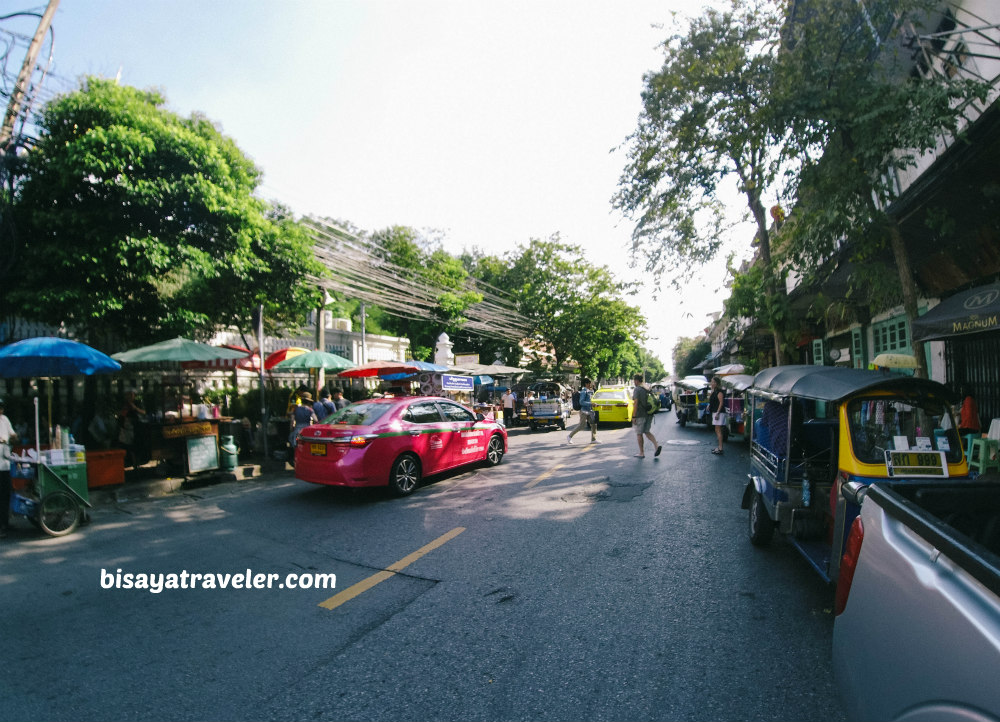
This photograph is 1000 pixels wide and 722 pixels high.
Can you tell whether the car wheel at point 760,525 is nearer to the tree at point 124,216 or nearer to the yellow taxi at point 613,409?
the tree at point 124,216

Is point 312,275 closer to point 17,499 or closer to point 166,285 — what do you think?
point 166,285

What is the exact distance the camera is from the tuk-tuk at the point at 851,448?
4.04m

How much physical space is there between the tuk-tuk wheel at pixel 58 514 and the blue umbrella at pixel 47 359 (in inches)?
79.6

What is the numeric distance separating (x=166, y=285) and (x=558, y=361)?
1021 inches

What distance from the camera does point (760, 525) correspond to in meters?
5.12

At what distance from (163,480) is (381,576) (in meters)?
6.41

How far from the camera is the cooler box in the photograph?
805cm

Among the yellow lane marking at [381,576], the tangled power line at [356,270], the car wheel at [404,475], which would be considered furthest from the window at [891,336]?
the tangled power line at [356,270]

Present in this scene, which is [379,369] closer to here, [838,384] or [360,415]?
[360,415]

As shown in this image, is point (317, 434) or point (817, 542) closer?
point (817, 542)

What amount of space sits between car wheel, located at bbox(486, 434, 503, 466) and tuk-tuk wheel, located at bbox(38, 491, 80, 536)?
6.32 metres

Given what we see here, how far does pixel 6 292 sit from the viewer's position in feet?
29.8

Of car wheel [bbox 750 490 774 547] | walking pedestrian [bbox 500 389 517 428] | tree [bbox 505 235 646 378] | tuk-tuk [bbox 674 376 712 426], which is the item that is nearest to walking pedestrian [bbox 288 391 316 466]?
car wheel [bbox 750 490 774 547]

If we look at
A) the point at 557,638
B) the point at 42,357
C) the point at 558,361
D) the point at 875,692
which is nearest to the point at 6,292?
the point at 42,357
